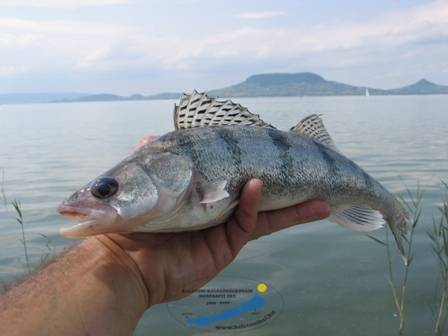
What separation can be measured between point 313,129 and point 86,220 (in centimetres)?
232

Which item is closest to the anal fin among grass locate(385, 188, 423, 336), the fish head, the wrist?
grass locate(385, 188, 423, 336)

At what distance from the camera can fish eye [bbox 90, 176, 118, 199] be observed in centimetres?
341

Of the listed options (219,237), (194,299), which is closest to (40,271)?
(219,237)

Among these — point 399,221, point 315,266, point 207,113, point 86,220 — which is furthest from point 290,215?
point 315,266

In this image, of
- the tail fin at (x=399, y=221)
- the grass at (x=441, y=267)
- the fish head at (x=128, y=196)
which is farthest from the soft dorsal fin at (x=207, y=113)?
the grass at (x=441, y=267)

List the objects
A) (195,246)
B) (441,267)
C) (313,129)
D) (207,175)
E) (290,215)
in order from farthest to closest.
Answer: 1. (441,267)
2. (313,129)
3. (290,215)
4. (195,246)
5. (207,175)

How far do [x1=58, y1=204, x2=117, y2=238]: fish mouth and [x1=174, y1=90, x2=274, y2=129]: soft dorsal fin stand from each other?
109 cm

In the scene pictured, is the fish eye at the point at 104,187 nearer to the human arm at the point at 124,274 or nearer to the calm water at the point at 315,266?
the human arm at the point at 124,274

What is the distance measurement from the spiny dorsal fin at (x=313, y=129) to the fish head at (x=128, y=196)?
1377 mm

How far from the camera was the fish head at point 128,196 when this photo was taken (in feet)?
11.0

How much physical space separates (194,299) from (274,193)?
14.7 feet

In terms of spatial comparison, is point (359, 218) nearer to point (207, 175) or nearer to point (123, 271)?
point (207, 175)

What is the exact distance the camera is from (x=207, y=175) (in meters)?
3.78

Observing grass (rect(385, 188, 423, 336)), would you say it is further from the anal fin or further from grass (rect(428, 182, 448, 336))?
the anal fin
